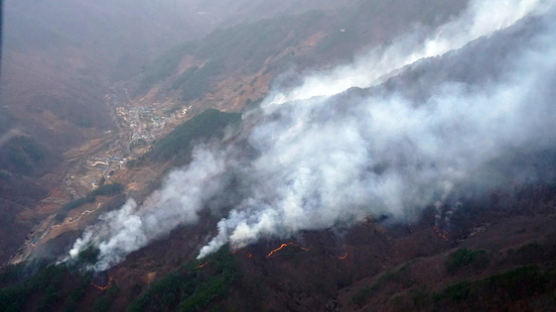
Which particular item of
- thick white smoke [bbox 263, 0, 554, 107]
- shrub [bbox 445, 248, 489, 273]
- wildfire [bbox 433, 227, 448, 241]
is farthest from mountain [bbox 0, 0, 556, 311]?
thick white smoke [bbox 263, 0, 554, 107]

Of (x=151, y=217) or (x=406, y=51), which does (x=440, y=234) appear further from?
(x=406, y=51)

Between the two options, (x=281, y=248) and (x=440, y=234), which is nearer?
(x=281, y=248)

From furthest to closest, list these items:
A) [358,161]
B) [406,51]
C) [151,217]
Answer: [406,51]
[358,161]
[151,217]

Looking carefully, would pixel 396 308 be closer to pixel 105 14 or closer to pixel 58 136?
pixel 58 136

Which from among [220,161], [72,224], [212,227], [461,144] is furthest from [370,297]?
[72,224]

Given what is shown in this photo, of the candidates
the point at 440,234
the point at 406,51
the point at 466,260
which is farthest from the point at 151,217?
the point at 406,51

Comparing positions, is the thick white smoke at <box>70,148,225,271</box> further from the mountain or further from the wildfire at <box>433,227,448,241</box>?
the wildfire at <box>433,227,448,241</box>

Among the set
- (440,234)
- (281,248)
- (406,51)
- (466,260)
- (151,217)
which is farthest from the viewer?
(406,51)

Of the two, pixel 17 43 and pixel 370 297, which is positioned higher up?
pixel 17 43
